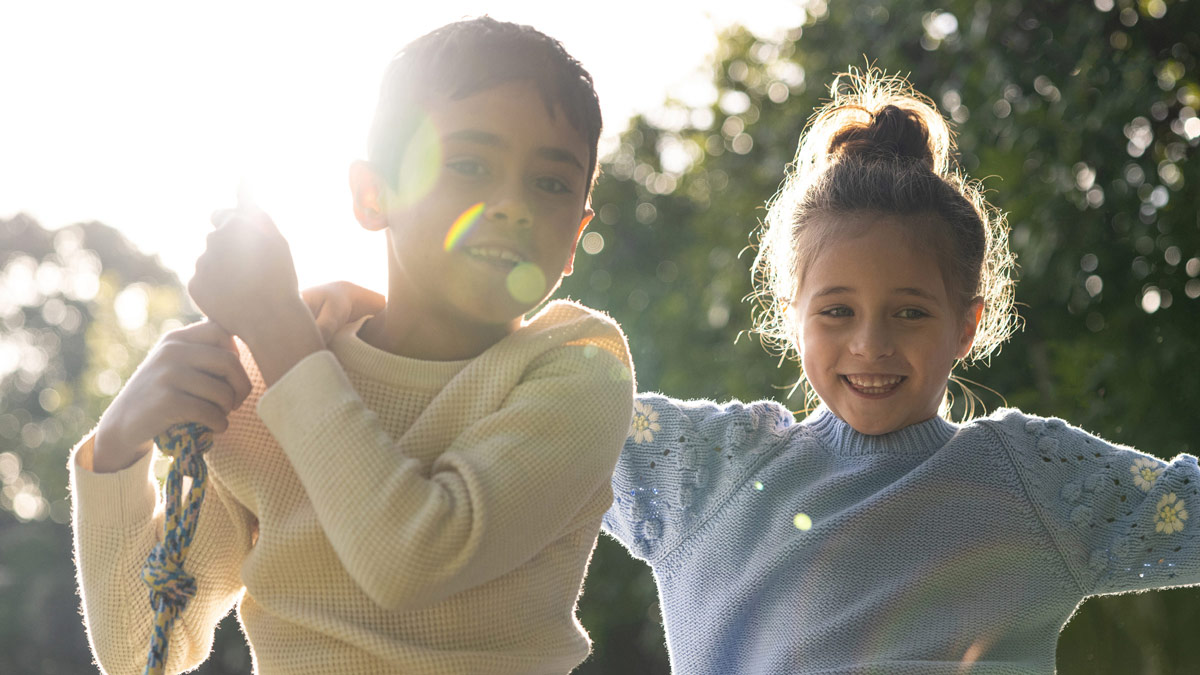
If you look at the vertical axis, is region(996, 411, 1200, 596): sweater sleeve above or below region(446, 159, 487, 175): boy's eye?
below

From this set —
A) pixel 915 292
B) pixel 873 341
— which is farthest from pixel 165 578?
pixel 915 292

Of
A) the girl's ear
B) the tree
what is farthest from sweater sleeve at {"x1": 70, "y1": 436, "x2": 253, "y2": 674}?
the tree

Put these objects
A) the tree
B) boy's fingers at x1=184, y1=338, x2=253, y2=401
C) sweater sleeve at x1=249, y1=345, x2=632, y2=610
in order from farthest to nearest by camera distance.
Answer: the tree → boy's fingers at x1=184, y1=338, x2=253, y2=401 → sweater sleeve at x1=249, y1=345, x2=632, y2=610

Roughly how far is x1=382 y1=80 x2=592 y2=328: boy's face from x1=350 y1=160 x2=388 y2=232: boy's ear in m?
0.06

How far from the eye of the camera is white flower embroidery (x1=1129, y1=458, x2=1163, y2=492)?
65.9 inches

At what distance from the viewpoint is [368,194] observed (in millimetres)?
1350

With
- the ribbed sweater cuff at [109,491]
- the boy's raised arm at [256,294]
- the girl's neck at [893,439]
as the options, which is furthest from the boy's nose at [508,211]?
the girl's neck at [893,439]

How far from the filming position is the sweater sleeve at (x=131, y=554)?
1.25m

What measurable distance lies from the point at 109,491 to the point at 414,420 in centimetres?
37

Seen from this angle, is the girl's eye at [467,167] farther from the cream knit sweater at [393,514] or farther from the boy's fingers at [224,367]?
the boy's fingers at [224,367]

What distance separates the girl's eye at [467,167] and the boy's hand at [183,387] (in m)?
0.32

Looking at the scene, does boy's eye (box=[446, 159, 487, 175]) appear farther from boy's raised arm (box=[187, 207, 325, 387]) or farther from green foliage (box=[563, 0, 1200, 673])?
green foliage (box=[563, 0, 1200, 673])

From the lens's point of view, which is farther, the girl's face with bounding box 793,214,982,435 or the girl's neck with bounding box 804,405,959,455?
the girl's neck with bounding box 804,405,959,455

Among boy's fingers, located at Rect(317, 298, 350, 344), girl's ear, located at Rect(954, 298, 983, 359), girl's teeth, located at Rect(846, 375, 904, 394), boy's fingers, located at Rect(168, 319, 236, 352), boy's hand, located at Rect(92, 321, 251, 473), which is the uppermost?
girl's ear, located at Rect(954, 298, 983, 359)
